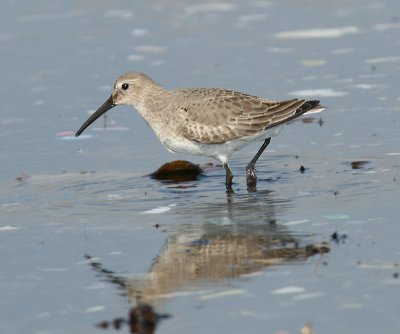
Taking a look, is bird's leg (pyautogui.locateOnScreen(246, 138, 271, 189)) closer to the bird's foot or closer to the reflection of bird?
the bird's foot

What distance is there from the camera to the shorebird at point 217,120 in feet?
45.0

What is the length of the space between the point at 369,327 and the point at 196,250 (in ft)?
8.93

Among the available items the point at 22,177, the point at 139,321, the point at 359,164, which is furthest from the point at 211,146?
the point at 139,321

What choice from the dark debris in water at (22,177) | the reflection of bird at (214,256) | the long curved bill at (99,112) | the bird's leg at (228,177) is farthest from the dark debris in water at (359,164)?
the dark debris in water at (22,177)

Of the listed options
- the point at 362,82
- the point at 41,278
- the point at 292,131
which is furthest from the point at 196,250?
the point at 362,82

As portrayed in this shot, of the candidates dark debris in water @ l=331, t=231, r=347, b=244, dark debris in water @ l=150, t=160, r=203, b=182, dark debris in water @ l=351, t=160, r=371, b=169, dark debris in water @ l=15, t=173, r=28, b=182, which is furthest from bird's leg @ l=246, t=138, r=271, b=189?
dark debris in water @ l=331, t=231, r=347, b=244

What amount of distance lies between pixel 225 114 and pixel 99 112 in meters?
2.09

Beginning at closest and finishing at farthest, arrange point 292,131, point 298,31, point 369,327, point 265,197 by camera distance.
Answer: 1. point 369,327
2. point 265,197
3. point 292,131
4. point 298,31

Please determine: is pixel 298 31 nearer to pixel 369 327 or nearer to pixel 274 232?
pixel 274 232

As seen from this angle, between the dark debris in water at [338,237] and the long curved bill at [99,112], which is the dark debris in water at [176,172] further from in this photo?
the dark debris in water at [338,237]

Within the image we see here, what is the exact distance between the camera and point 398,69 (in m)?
18.4

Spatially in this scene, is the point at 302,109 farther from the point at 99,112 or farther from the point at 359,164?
the point at 99,112

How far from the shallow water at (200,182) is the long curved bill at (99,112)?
320 mm

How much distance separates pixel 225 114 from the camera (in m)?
13.9
